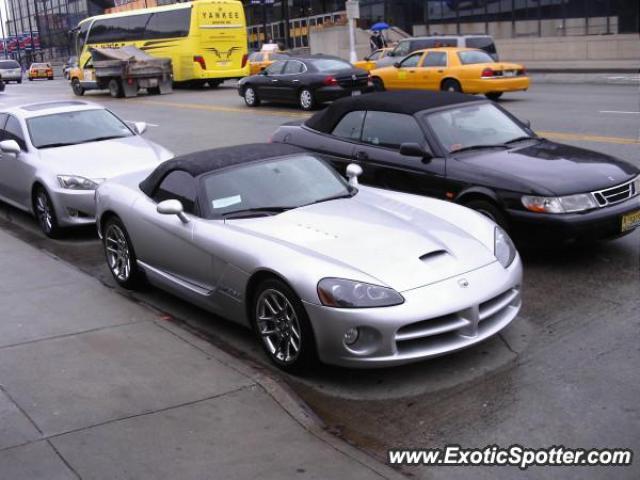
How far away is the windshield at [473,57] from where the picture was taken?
21641mm

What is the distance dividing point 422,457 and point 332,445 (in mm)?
475

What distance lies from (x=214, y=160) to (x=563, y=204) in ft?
10.00

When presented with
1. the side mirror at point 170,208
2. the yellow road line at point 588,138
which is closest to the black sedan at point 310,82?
the yellow road line at point 588,138

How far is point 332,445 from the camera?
4230 millimetres

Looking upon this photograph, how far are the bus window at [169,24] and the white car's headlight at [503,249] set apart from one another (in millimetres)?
29502

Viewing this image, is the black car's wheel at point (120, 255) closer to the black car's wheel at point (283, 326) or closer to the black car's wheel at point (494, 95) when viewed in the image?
the black car's wheel at point (283, 326)

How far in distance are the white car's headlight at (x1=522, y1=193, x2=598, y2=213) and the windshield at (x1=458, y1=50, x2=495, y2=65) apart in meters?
Result: 15.2

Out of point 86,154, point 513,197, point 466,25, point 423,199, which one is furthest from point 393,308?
point 466,25

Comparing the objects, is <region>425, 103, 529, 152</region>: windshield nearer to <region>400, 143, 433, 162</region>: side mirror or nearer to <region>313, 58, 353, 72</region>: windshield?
<region>400, 143, 433, 162</region>: side mirror

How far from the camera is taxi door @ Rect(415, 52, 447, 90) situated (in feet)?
72.2

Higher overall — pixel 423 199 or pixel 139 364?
pixel 423 199

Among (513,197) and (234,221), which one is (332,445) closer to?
(234,221)
